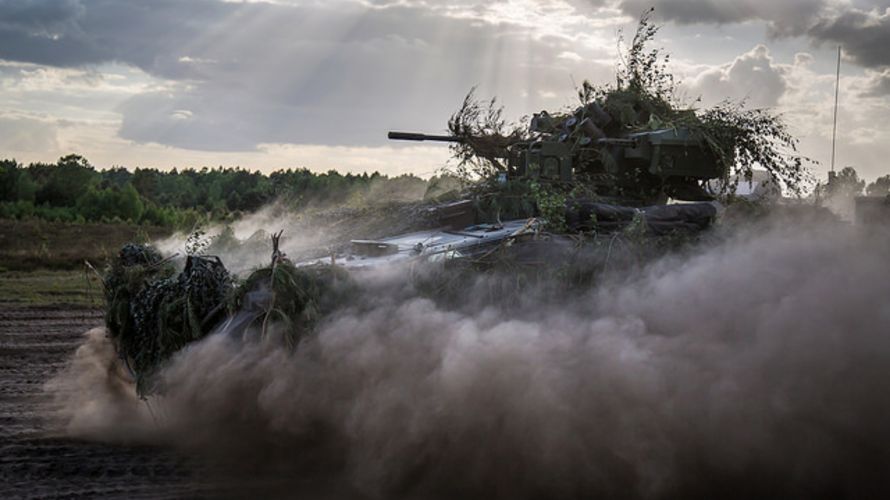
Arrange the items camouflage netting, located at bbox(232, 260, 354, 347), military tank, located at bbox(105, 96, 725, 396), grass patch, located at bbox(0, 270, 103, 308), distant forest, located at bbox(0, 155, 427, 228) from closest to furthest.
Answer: camouflage netting, located at bbox(232, 260, 354, 347) < military tank, located at bbox(105, 96, 725, 396) < grass patch, located at bbox(0, 270, 103, 308) < distant forest, located at bbox(0, 155, 427, 228)

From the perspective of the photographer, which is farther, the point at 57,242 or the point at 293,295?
the point at 57,242

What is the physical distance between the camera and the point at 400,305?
681cm

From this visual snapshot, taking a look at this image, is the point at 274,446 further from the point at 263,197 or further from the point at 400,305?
the point at 263,197

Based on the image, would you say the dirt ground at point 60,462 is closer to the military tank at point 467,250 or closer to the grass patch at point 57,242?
the military tank at point 467,250

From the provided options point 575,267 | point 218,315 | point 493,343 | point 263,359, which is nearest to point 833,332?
point 575,267

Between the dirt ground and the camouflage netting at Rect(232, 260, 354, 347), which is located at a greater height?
the camouflage netting at Rect(232, 260, 354, 347)

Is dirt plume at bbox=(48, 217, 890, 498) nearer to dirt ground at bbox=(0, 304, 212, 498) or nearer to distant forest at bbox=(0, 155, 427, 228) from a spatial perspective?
dirt ground at bbox=(0, 304, 212, 498)

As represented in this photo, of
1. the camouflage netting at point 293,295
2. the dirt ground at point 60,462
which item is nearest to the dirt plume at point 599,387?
the camouflage netting at point 293,295

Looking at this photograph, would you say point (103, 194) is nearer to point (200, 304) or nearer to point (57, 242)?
point (57, 242)

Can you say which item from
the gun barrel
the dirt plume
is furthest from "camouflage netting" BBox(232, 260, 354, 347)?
the gun barrel

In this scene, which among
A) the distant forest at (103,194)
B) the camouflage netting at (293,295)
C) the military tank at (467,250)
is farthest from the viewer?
the distant forest at (103,194)

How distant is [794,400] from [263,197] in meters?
6.26

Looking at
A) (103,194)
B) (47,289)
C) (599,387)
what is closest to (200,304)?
(599,387)

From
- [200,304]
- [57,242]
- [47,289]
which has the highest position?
[200,304]
